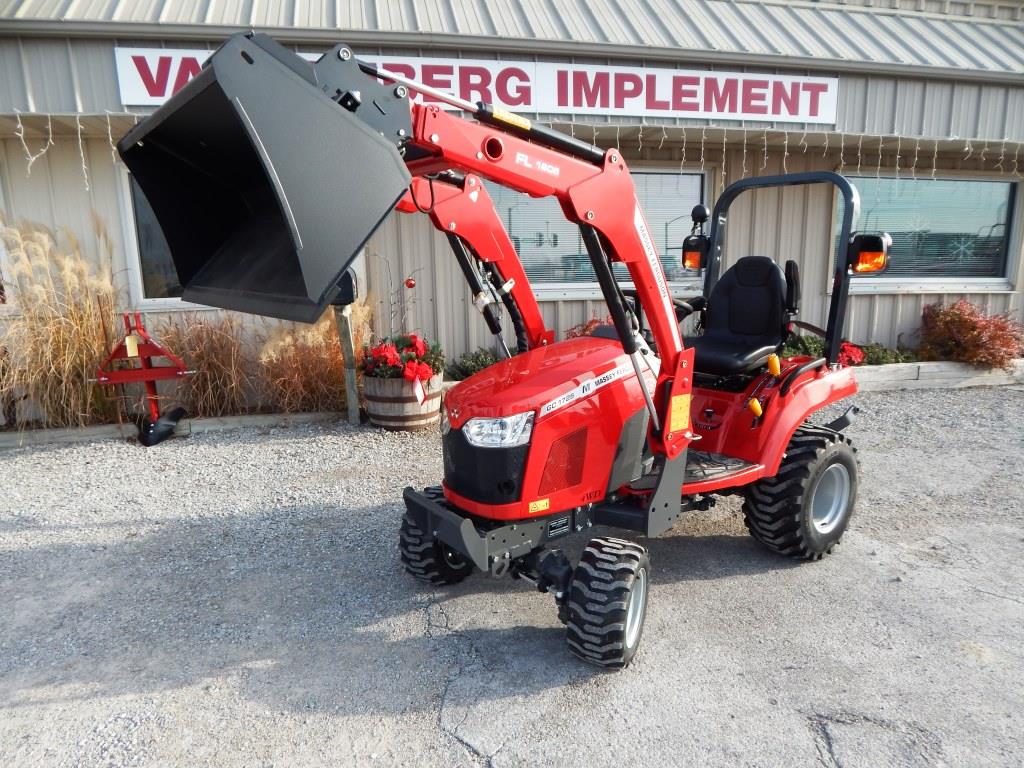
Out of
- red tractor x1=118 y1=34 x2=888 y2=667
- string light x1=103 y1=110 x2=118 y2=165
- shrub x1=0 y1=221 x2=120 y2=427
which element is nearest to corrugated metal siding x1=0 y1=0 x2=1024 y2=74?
string light x1=103 y1=110 x2=118 y2=165

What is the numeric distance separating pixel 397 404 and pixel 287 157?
4.01m

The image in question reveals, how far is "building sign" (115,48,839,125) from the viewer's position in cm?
543

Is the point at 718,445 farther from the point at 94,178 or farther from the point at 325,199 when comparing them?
the point at 94,178

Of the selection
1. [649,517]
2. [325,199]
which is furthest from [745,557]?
[325,199]

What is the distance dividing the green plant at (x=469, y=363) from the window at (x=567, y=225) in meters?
1.05

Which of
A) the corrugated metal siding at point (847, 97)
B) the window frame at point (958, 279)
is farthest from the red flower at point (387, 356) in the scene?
the window frame at point (958, 279)

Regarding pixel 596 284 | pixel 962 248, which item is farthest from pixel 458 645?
pixel 962 248

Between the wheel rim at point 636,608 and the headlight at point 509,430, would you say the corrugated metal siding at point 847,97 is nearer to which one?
the headlight at point 509,430

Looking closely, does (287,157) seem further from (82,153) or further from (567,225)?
(567,225)

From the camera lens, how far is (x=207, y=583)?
3414 millimetres

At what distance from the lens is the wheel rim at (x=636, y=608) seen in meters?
2.66

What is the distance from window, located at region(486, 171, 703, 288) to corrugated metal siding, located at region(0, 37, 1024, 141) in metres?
1.29

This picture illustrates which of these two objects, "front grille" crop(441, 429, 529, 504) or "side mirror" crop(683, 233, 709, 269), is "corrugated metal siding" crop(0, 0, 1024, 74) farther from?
"front grille" crop(441, 429, 529, 504)

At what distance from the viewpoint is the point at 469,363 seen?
6977 millimetres
